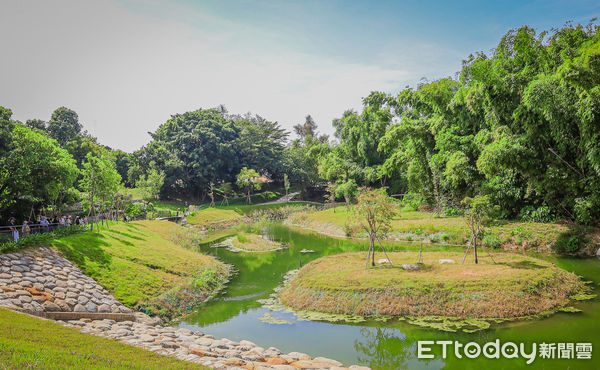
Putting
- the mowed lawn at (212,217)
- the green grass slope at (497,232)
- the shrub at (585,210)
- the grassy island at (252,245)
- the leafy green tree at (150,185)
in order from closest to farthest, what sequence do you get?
the shrub at (585,210) < the green grass slope at (497,232) < the grassy island at (252,245) < the mowed lawn at (212,217) < the leafy green tree at (150,185)

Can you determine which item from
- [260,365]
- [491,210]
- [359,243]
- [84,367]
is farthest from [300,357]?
[359,243]

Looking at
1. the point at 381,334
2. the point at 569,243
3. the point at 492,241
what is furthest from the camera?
the point at 492,241

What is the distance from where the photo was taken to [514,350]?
9109 millimetres

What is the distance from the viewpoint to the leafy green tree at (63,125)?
6322 cm

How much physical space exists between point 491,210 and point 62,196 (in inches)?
1386

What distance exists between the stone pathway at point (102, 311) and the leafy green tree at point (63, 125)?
194 feet

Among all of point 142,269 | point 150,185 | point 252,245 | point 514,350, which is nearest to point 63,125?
point 150,185

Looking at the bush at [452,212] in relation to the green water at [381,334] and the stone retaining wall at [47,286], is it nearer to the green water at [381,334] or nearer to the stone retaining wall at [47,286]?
the green water at [381,334]

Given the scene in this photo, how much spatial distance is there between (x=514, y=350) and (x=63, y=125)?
252 ft

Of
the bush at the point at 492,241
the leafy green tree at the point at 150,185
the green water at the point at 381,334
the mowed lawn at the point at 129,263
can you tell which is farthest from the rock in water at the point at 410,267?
the leafy green tree at the point at 150,185

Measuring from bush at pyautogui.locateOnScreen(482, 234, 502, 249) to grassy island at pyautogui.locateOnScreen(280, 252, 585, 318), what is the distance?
6.96m

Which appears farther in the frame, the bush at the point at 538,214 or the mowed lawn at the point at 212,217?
the mowed lawn at the point at 212,217

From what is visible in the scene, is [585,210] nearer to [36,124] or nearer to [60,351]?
[60,351]

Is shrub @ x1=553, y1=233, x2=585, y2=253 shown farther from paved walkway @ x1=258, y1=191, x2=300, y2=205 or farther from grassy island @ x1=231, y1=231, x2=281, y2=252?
paved walkway @ x1=258, y1=191, x2=300, y2=205
